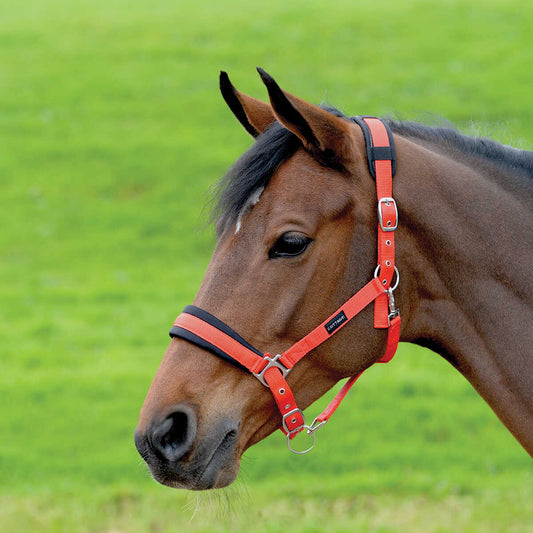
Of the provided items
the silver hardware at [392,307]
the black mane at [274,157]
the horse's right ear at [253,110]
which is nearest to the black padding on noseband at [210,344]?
the black mane at [274,157]

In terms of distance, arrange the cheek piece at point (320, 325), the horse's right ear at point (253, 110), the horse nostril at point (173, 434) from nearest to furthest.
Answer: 1. the horse nostril at point (173, 434)
2. the cheek piece at point (320, 325)
3. the horse's right ear at point (253, 110)

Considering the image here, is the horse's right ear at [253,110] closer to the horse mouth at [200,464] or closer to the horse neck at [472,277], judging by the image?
the horse neck at [472,277]

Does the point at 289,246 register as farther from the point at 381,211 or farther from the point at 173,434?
the point at 173,434

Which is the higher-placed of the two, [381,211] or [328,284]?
[381,211]

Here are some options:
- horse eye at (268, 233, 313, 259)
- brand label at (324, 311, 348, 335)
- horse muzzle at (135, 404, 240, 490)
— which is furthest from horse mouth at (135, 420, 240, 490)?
horse eye at (268, 233, 313, 259)

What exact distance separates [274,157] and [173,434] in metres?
1.13

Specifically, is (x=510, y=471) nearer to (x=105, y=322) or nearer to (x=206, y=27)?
(x=105, y=322)

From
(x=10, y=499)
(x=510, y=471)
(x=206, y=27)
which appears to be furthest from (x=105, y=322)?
(x=206, y=27)

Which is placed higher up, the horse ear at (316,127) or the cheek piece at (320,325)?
the horse ear at (316,127)

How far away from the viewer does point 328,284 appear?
2.72 m

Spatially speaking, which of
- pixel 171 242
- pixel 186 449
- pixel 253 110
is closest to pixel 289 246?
pixel 253 110

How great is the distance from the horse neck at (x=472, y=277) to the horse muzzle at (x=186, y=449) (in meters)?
0.91

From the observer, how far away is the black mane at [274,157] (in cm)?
279

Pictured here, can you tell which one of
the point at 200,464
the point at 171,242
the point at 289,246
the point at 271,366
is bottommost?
the point at 171,242
